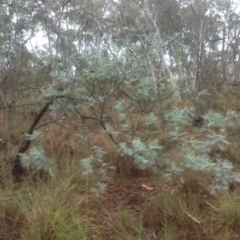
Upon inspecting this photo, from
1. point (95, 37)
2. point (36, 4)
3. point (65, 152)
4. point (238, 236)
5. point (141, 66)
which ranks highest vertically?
point (95, 37)

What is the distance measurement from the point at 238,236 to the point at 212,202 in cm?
46

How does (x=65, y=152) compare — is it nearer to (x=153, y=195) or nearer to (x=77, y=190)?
(x=77, y=190)

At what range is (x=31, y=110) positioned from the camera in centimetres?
584

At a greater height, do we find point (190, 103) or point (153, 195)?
point (190, 103)

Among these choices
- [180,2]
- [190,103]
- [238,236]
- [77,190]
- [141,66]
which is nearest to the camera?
[238,236]

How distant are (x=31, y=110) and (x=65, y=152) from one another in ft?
5.31

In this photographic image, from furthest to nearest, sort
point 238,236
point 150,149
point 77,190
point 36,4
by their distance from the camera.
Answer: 1. point 36,4
2. point 77,190
3. point 150,149
4. point 238,236

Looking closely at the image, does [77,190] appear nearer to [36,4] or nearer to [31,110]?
[31,110]

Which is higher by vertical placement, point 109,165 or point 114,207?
point 109,165

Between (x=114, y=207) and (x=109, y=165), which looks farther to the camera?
(x=109, y=165)

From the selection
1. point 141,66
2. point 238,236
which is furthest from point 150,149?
point 141,66

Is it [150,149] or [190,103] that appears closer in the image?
[150,149]

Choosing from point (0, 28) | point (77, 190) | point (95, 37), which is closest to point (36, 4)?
point (0, 28)

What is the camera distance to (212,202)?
137 inches
